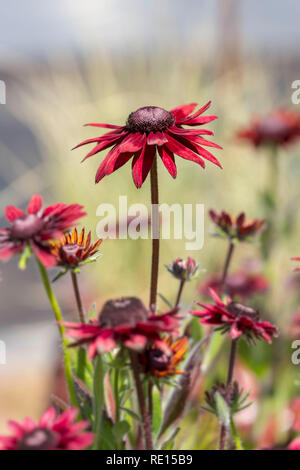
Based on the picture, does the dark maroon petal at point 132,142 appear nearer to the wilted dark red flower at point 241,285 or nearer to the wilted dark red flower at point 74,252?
the wilted dark red flower at point 74,252

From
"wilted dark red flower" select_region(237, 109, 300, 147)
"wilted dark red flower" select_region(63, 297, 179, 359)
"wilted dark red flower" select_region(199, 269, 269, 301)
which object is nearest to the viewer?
"wilted dark red flower" select_region(63, 297, 179, 359)

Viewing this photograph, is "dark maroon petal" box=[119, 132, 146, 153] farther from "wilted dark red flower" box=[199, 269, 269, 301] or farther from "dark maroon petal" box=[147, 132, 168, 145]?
"wilted dark red flower" box=[199, 269, 269, 301]

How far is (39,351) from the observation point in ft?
3.97

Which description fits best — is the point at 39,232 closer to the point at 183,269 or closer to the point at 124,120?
the point at 183,269

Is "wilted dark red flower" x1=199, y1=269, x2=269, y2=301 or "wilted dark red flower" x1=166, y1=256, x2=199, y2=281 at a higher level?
"wilted dark red flower" x1=166, y1=256, x2=199, y2=281

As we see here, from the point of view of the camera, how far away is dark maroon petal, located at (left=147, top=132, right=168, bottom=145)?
222mm

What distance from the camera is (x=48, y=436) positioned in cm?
19

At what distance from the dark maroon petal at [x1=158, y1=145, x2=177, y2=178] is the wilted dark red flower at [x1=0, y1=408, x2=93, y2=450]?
0.10 meters

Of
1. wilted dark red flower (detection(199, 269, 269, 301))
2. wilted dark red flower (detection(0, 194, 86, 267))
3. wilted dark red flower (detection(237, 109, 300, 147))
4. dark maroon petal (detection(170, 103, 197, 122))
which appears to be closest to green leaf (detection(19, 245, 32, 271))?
wilted dark red flower (detection(0, 194, 86, 267))

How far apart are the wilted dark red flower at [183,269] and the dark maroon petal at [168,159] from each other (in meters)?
0.06

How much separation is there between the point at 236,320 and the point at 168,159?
0.08 meters

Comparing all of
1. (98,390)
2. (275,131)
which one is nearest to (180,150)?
(98,390)
